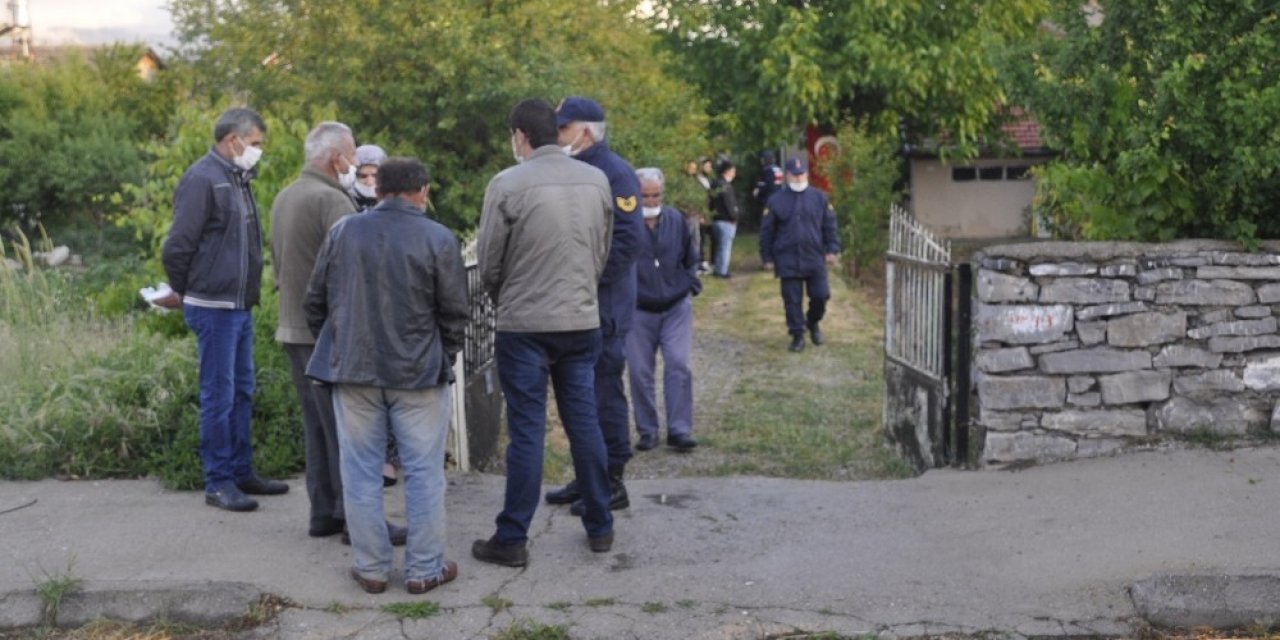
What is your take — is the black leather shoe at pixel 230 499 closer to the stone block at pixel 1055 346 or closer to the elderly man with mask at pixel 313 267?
the elderly man with mask at pixel 313 267

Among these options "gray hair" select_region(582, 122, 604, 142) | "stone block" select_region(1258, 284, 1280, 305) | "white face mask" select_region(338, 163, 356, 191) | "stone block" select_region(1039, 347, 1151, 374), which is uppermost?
"gray hair" select_region(582, 122, 604, 142)

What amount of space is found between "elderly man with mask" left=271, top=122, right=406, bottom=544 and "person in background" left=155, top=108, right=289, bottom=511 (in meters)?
0.36

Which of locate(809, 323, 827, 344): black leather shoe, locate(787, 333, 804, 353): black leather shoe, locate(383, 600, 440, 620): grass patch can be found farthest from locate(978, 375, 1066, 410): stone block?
locate(809, 323, 827, 344): black leather shoe

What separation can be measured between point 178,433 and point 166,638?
240 centimetres

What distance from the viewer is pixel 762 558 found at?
643 centimetres

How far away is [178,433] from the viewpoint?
782cm

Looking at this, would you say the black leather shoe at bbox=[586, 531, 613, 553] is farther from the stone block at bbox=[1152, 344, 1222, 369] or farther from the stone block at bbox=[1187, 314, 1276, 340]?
the stone block at bbox=[1187, 314, 1276, 340]

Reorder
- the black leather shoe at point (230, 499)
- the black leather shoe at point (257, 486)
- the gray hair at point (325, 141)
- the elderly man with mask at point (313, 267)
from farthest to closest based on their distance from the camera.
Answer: the black leather shoe at point (257, 486) < the black leather shoe at point (230, 499) < the gray hair at point (325, 141) < the elderly man with mask at point (313, 267)

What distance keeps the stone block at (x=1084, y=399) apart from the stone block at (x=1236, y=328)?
0.55 metres

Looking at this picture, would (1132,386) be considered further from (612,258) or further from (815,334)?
(815,334)

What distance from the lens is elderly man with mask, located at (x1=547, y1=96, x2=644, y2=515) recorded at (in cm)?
687

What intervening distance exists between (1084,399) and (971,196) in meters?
31.7

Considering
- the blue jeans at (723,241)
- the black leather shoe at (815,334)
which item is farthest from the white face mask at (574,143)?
the blue jeans at (723,241)

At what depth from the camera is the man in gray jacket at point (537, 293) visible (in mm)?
6203
